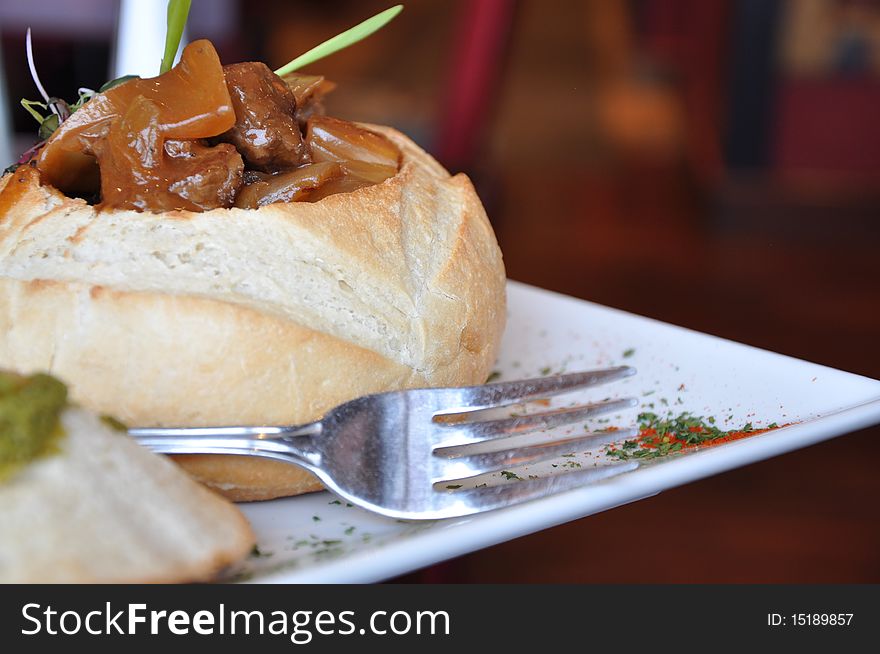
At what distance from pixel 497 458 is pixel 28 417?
0.60m

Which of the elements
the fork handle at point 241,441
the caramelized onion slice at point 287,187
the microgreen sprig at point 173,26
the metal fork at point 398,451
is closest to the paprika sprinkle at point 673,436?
the metal fork at point 398,451

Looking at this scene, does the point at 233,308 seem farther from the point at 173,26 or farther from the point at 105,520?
the point at 173,26

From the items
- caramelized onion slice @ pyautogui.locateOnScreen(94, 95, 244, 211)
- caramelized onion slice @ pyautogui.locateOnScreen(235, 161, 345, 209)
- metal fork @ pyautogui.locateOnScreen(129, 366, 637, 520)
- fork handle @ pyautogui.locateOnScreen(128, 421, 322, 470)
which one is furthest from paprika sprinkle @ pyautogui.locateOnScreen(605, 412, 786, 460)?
caramelized onion slice @ pyautogui.locateOnScreen(94, 95, 244, 211)

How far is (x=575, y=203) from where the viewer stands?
775cm

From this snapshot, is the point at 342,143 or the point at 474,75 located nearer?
the point at 342,143

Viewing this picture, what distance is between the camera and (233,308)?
1.35 meters

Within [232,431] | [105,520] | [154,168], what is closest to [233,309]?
[232,431]

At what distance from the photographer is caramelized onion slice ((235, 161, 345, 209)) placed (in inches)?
60.9

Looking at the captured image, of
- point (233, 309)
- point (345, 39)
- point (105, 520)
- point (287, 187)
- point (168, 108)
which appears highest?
point (345, 39)

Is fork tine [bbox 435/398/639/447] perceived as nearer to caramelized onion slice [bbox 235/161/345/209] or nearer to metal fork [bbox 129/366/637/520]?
metal fork [bbox 129/366/637/520]

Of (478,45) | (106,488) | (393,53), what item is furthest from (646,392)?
(393,53)

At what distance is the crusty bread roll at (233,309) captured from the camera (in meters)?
1.34

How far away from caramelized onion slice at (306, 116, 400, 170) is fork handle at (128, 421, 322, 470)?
53 centimetres

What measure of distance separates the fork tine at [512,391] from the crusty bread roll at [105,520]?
349 millimetres
